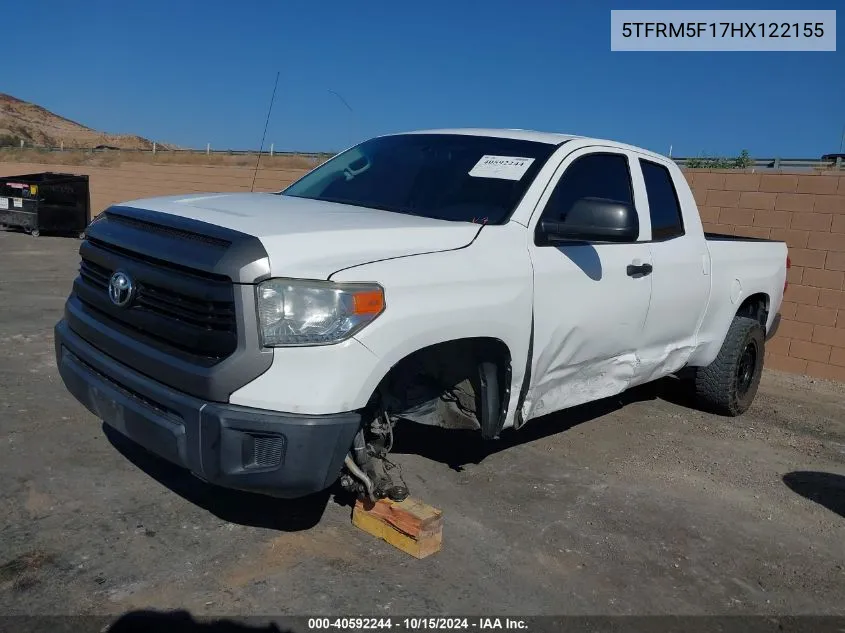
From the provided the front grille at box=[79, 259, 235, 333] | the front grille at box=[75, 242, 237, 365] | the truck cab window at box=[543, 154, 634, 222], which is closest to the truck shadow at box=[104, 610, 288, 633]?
the front grille at box=[75, 242, 237, 365]

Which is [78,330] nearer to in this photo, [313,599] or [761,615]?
[313,599]

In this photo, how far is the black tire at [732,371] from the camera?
5602mm

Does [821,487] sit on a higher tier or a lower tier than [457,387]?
lower

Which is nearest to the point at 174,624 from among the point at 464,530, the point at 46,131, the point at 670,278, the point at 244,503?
the point at 244,503

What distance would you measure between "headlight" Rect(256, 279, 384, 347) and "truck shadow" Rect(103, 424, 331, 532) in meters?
1.22

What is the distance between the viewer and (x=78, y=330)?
340cm

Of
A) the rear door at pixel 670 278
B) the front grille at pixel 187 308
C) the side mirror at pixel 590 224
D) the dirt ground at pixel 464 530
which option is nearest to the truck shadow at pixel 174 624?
the dirt ground at pixel 464 530

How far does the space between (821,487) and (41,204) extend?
17359mm

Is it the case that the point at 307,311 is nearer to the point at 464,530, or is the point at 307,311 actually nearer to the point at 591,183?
the point at 464,530

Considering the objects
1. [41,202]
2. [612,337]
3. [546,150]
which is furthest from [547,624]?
[41,202]

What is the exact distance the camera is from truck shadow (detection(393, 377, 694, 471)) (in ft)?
15.1

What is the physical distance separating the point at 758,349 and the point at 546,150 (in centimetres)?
306

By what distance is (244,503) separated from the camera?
370 cm

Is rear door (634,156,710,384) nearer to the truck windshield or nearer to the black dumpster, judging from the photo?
the truck windshield
